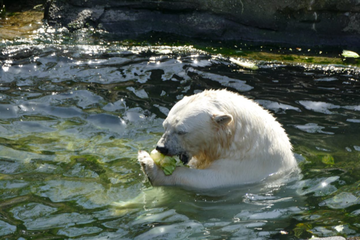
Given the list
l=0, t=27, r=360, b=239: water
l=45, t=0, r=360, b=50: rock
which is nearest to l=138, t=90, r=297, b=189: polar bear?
l=0, t=27, r=360, b=239: water

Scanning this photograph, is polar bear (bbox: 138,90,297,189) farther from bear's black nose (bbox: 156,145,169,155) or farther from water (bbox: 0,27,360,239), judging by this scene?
water (bbox: 0,27,360,239)

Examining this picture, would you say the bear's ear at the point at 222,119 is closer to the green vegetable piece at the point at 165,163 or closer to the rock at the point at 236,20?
the green vegetable piece at the point at 165,163

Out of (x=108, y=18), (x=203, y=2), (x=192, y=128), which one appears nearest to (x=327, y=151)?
(x=192, y=128)

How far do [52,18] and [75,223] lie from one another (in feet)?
26.7

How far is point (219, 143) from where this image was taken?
522cm

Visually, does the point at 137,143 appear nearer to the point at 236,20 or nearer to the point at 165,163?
the point at 165,163

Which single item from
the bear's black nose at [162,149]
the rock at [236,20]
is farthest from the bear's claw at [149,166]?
the rock at [236,20]

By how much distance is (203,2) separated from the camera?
11.3 meters

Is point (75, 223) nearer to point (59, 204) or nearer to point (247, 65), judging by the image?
point (59, 204)

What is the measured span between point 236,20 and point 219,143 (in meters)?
6.59

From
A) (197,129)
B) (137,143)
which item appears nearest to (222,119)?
(197,129)

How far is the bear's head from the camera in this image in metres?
5.05

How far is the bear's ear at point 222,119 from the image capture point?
4984 mm

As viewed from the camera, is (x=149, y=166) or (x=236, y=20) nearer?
(x=149, y=166)
